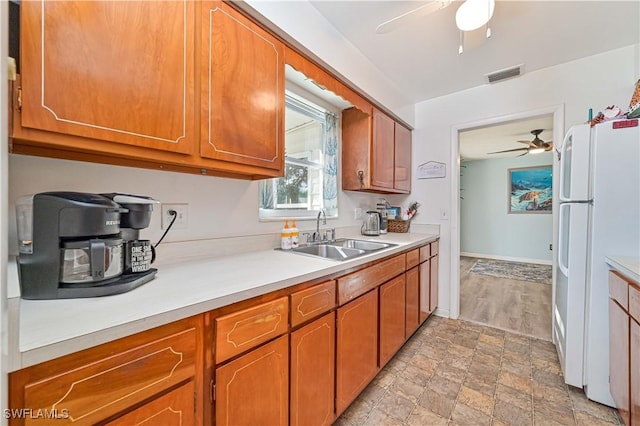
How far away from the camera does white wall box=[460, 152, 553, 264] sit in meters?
5.10

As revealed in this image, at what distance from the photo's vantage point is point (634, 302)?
112 cm

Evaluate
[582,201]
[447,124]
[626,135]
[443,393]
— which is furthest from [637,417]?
[447,124]

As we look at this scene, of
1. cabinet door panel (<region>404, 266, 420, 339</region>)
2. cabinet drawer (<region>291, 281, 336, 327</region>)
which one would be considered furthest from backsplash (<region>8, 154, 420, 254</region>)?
cabinet door panel (<region>404, 266, 420, 339</region>)

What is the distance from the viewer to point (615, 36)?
1.83m

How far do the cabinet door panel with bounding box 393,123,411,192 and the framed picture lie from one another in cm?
393

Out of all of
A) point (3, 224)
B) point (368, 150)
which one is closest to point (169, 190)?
point (3, 224)

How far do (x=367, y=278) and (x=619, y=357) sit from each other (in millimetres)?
1306

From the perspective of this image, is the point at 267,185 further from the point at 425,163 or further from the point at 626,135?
the point at 626,135

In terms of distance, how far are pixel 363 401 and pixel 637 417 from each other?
1.22m

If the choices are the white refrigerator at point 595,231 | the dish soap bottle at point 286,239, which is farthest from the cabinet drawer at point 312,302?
the white refrigerator at point 595,231

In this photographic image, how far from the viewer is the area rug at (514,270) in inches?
165

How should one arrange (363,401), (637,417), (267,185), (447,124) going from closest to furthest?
(637,417)
(363,401)
(267,185)
(447,124)

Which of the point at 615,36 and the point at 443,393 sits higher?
the point at 615,36

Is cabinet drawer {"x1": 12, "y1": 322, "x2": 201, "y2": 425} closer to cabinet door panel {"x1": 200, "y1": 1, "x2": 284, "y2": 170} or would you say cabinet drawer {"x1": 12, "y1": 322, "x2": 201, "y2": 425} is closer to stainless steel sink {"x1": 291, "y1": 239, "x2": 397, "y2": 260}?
cabinet door panel {"x1": 200, "y1": 1, "x2": 284, "y2": 170}
